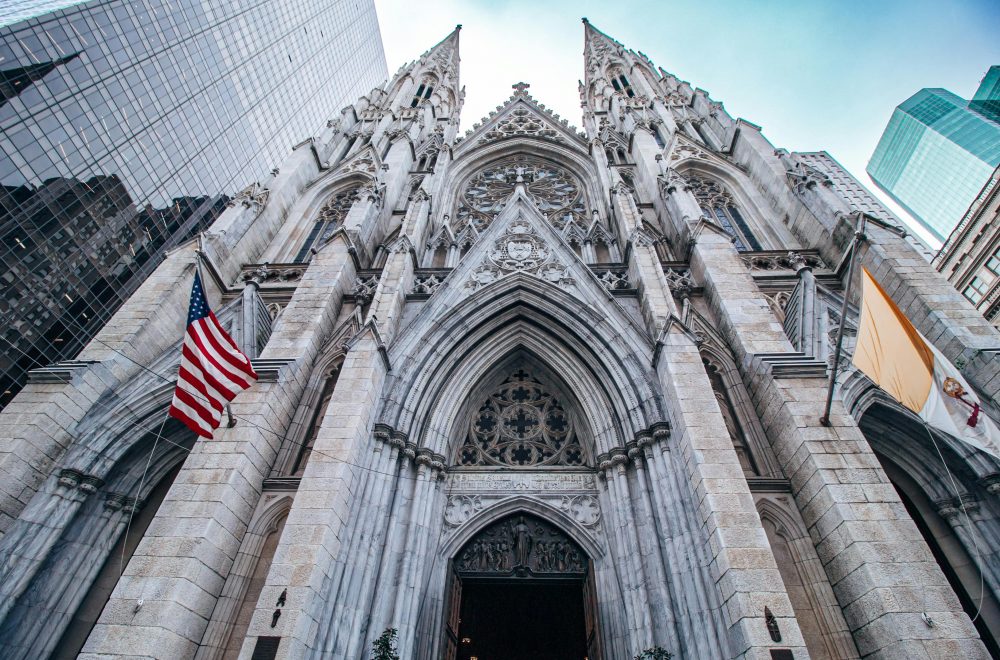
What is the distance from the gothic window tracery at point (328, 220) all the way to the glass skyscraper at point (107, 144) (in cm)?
669

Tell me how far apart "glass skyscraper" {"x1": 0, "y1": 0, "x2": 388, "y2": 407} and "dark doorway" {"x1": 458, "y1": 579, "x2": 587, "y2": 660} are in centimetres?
1351

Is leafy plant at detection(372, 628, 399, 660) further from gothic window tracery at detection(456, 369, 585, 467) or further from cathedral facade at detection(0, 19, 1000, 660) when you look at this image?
gothic window tracery at detection(456, 369, 585, 467)

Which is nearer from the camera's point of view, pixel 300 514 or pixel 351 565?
pixel 300 514

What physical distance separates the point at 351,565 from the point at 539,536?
362cm

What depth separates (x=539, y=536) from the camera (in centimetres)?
909

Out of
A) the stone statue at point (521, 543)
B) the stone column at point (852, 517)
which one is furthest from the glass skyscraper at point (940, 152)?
the stone statue at point (521, 543)

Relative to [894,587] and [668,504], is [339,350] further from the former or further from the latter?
[894,587]

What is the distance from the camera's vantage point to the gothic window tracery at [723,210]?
14.2 m

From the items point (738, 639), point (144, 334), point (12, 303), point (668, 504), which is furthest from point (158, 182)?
point (738, 639)

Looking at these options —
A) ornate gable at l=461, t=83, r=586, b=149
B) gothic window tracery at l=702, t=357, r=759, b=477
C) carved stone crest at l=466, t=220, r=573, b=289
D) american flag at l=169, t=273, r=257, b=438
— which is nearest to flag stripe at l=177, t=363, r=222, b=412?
american flag at l=169, t=273, r=257, b=438

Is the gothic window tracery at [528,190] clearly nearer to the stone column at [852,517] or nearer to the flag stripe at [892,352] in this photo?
the stone column at [852,517]

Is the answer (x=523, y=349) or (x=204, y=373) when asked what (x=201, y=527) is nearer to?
(x=204, y=373)

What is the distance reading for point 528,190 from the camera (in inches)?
726

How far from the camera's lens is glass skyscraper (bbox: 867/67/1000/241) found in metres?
55.1
